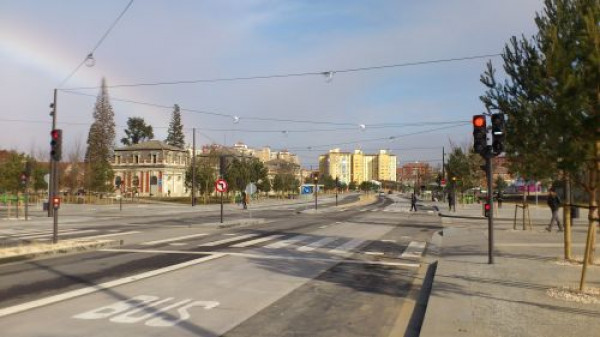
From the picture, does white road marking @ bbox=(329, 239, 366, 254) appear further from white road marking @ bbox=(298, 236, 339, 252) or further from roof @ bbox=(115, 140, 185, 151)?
roof @ bbox=(115, 140, 185, 151)

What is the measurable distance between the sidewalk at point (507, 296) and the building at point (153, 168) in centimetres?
8962

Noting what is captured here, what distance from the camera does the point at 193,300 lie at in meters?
8.74

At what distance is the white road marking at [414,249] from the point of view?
51.4 feet

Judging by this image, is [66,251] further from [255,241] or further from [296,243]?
[296,243]

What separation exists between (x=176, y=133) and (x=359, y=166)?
78.0 metres

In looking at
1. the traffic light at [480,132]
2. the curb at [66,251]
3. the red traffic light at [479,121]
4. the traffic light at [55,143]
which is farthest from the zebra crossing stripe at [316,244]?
the traffic light at [55,143]

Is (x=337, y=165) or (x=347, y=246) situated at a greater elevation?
(x=337, y=165)

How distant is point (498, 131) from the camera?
11.8 meters

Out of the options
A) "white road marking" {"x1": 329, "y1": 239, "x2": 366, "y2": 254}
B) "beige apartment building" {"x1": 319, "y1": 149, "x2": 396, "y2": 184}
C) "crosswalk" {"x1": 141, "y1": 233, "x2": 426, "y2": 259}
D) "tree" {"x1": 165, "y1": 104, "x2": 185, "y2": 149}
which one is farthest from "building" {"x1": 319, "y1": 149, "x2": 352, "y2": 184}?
"white road marking" {"x1": 329, "y1": 239, "x2": 366, "y2": 254}

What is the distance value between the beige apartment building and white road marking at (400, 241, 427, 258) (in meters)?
157

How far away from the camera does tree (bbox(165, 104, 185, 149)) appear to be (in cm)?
12244

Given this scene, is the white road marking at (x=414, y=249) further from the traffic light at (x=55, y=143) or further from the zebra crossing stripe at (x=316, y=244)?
the traffic light at (x=55, y=143)

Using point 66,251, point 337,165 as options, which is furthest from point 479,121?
point 337,165

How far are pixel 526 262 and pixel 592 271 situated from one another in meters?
1.75
